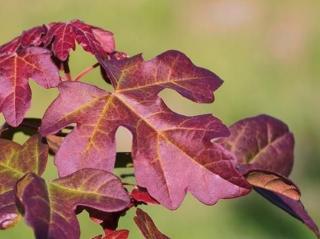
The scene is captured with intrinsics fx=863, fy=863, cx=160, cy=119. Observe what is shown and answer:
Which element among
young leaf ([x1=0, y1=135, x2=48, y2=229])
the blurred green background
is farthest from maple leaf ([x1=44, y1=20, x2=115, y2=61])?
the blurred green background

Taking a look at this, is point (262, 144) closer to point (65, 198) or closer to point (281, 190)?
point (281, 190)

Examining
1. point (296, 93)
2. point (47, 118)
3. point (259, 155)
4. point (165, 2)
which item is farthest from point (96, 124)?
point (165, 2)

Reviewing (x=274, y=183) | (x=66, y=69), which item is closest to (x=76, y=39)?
(x=66, y=69)

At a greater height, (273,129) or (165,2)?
(273,129)

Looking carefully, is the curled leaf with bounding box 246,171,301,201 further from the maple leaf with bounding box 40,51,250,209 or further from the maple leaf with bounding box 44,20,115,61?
the maple leaf with bounding box 44,20,115,61

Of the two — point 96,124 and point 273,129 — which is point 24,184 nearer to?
point 96,124

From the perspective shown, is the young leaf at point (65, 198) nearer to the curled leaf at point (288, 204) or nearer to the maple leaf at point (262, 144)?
the curled leaf at point (288, 204)

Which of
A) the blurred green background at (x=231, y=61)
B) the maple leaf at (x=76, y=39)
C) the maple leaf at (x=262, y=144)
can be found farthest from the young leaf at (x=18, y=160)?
the blurred green background at (x=231, y=61)
